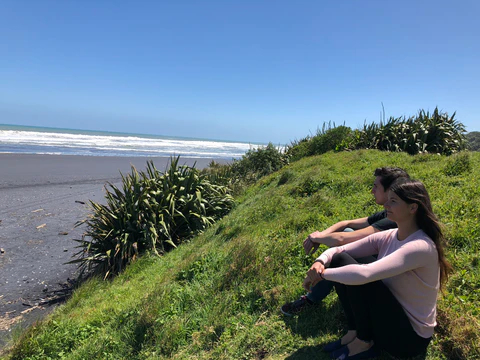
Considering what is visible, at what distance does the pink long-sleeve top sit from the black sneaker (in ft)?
2.90

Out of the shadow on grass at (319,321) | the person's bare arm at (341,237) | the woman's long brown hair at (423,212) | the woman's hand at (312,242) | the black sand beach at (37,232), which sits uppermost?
the woman's long brown hair at (423,212)

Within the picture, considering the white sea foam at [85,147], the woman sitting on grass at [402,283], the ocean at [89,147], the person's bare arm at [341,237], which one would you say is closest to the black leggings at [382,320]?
the woman sitting on grass at [402,283]

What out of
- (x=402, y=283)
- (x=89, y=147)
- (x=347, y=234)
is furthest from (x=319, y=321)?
(x=89, y=147)

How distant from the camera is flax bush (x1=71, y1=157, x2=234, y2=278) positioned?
6.58 meters

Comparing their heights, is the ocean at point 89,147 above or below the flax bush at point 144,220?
above

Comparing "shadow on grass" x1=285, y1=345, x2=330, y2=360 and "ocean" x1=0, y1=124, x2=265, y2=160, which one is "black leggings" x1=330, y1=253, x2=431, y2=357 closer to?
"shadow on grass" x1=285, y1=345, x2=330, y2=360

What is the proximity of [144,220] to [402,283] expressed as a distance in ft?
18.0

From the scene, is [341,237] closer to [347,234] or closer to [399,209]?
[347,234]

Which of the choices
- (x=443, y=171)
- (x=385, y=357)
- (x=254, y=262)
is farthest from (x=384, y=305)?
(x=443, y=171)

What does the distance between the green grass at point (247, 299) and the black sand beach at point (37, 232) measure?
0.91 m

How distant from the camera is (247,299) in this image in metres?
3.75

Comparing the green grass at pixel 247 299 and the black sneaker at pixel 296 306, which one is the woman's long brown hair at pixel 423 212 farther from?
the black sneaker at pixel 296 306

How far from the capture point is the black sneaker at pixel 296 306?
3.29 metres

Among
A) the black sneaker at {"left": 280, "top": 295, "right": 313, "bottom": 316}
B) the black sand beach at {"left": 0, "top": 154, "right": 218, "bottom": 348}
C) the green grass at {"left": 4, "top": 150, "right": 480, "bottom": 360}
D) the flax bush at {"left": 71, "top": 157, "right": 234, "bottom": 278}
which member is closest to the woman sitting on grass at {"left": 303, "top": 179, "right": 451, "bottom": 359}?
the green grass at {"left": 4, "top": 150, "right": 480, "bottom": 360}
